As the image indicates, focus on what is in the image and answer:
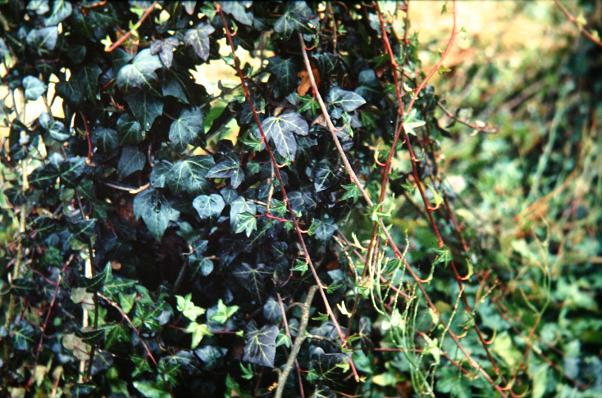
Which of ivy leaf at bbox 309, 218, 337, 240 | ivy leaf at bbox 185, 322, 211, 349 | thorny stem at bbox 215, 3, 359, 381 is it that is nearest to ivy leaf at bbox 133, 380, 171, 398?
ivy leaf at bbox 185, 322, 211, 349

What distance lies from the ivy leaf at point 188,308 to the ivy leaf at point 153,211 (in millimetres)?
190

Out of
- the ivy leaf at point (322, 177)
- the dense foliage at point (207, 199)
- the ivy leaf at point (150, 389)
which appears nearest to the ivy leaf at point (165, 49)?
the dense foliage at point (207, 199)

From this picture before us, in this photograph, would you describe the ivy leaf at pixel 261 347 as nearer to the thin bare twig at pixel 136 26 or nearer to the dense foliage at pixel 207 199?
the dense foliage at pixel 207 199

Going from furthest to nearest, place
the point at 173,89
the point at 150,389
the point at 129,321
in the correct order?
the point at 150,389
the point at 129,321
the point at 173,89

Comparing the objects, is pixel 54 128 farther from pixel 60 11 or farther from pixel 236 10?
pixel 236 10

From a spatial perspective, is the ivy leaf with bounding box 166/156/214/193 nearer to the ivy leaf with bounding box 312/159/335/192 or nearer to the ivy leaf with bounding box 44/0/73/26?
the ivy leaf with bounding box 312/159/335/192

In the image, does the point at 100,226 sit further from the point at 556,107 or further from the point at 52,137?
the point at 556,107

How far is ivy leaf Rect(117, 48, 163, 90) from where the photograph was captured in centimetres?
139

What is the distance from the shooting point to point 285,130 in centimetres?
147

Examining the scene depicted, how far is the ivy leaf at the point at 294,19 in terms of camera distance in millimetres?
1427

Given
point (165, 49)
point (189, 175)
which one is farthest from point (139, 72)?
point (189, 175)

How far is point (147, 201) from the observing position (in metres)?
1.51

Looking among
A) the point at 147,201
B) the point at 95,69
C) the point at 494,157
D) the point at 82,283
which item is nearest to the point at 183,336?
the point at 82,283

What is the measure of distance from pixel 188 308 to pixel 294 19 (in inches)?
32.8
